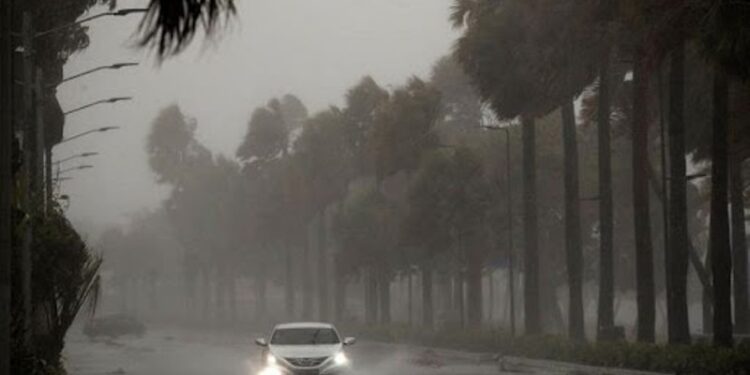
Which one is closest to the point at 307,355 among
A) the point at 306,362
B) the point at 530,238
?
the point at 306,362

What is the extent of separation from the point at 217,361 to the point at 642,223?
17730 millimetres

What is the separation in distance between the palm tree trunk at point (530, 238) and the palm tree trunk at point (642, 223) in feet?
34.6

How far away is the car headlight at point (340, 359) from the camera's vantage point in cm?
2559

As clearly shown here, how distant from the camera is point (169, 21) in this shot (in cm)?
532

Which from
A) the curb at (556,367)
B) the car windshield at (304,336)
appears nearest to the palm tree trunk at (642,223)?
the curb at (556,367)

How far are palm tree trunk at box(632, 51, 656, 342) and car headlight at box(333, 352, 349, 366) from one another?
1455 centimetres

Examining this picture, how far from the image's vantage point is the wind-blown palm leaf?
5.30 metres

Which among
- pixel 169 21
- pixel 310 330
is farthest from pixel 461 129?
pixel 169 21

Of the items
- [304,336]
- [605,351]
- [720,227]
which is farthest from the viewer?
[605,351]

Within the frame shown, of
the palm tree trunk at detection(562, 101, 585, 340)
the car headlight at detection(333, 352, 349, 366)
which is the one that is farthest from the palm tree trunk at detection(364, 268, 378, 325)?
the car headlight at detection(333, 352, 349, 366)

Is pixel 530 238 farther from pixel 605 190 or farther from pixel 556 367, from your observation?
pixel 556 367

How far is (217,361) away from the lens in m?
47.9

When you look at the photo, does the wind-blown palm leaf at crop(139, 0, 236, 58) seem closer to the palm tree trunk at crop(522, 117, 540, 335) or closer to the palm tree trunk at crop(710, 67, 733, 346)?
the palm tree trunk at crop(710, 67, 733, 346)

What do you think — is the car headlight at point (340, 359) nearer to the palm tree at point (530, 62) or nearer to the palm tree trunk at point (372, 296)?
the palm tree at point (530, 62)
